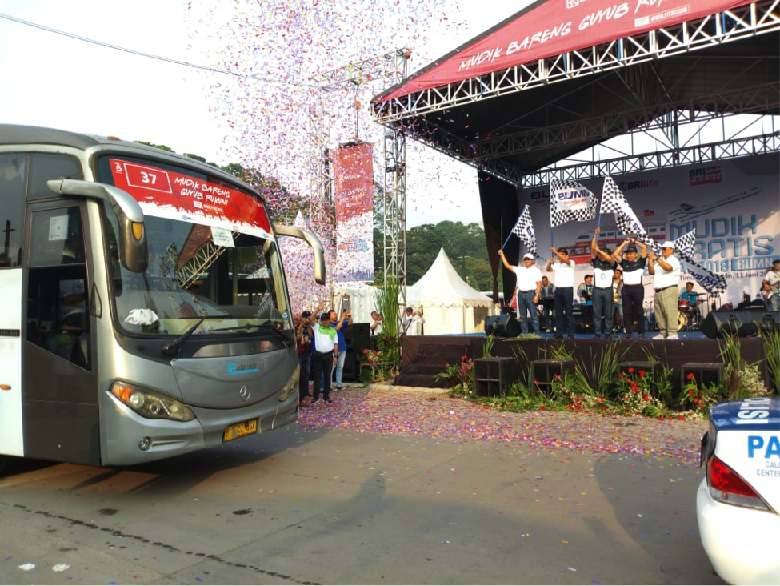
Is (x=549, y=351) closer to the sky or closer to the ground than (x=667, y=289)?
closer to the ground

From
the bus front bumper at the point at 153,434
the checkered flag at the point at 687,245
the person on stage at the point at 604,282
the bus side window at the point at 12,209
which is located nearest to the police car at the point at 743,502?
the bus front bumper at the point at 153,434

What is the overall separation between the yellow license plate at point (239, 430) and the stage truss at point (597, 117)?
10.4 metres

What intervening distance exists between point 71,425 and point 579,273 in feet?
61.6

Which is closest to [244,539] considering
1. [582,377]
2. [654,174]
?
[582,377]

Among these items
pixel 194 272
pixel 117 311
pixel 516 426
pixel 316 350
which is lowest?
pixel 516 426

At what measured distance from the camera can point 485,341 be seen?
1177 centimetres

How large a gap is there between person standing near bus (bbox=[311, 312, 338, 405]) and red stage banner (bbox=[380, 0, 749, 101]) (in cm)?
Answer: 678

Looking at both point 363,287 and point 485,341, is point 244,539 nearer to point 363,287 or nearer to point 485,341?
point 485,341

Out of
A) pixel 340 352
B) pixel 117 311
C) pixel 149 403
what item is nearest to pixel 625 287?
pixel 340 352

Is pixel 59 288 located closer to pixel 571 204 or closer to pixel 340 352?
pixel 340 352

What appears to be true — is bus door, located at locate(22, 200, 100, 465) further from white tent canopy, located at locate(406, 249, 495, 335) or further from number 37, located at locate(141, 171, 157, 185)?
white tent canopy, located at locate(406, 249, 495, 335)

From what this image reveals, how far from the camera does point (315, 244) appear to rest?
7.02 meters

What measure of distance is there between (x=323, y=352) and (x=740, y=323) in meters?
6.86

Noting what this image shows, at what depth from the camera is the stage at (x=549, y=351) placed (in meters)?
9.52
